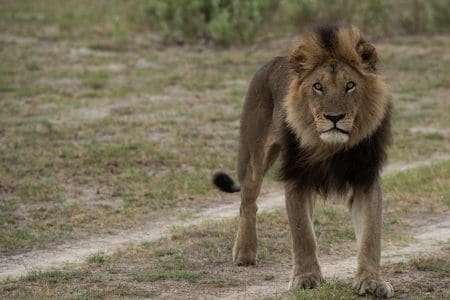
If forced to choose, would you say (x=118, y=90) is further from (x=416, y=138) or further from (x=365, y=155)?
(x=365, y=155)

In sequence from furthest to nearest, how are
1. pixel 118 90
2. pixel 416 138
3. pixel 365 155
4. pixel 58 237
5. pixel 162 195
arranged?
pixel 118 90
pixel 416 138
pixel 162 195
pixel 58 237
pixel 365 155

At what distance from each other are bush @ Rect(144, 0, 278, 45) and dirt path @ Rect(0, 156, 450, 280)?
303 inches

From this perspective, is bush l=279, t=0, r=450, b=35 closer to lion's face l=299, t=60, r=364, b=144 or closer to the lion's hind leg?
the lion's hind leg

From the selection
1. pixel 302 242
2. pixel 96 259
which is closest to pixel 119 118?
pixel 96 259

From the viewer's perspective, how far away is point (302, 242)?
17.9 feet

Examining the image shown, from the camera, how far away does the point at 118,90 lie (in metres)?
12.8

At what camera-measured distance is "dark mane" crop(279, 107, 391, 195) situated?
5.33m

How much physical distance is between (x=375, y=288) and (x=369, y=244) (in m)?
0.22

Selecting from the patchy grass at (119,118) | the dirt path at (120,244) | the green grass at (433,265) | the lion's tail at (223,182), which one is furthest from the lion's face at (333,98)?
the lion's tail at (223,182)

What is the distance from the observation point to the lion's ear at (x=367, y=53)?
5.25 m

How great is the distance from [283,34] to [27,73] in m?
4.46

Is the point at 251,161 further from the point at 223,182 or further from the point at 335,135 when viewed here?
the point at 335,135

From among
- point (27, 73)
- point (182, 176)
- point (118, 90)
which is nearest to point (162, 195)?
point (182, 176)

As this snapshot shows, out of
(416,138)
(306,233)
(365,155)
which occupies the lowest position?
(416,138)
